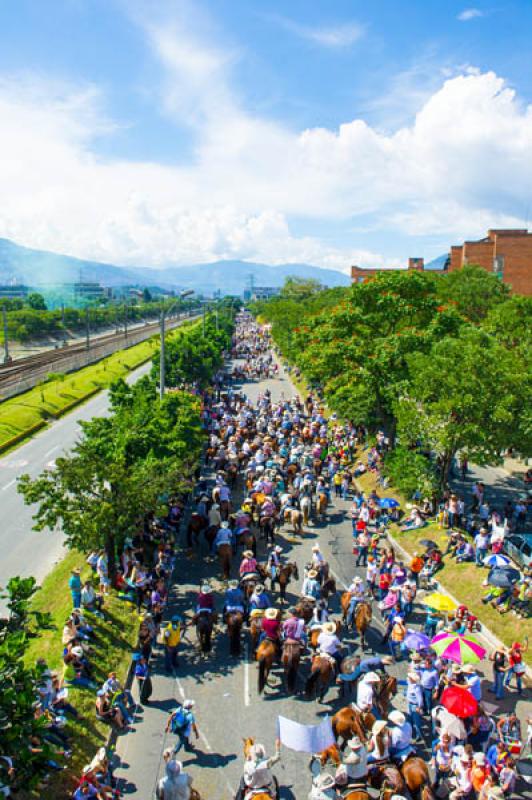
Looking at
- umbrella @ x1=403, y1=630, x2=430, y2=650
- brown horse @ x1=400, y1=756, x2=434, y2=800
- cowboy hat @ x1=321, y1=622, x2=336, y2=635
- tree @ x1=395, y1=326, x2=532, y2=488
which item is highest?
tree @ x1=395, y1=326, x2=532, y2=488

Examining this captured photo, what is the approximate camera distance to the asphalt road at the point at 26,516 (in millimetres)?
17812

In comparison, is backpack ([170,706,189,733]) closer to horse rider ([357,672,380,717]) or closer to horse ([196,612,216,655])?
horse ([196,612,216,655])

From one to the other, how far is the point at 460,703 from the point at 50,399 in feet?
124

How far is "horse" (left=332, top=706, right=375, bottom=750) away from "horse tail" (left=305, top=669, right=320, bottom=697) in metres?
1.39

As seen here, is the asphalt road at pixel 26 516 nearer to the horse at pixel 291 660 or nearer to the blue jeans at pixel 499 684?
the horse at pixel 291 660

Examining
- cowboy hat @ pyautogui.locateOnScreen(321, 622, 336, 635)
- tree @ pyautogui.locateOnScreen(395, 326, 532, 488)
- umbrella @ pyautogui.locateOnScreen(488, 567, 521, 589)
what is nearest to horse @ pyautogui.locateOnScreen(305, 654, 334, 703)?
cowboy hat @ pyautogui.locateOnScreen(321, 622, 336, 635)

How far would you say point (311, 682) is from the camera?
38.4ft

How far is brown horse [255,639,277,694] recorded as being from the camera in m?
11.7

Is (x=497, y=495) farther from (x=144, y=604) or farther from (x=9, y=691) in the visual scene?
(x=9, y=691)

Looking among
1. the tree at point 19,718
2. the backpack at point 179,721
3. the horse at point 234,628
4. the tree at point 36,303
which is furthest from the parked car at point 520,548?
the tree at point 36,303

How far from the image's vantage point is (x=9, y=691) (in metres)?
6.35

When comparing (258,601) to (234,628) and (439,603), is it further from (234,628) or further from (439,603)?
(439,603)

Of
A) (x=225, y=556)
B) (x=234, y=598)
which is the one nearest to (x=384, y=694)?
(x=234, y=598)

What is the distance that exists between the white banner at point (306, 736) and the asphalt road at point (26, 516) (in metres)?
8.44
